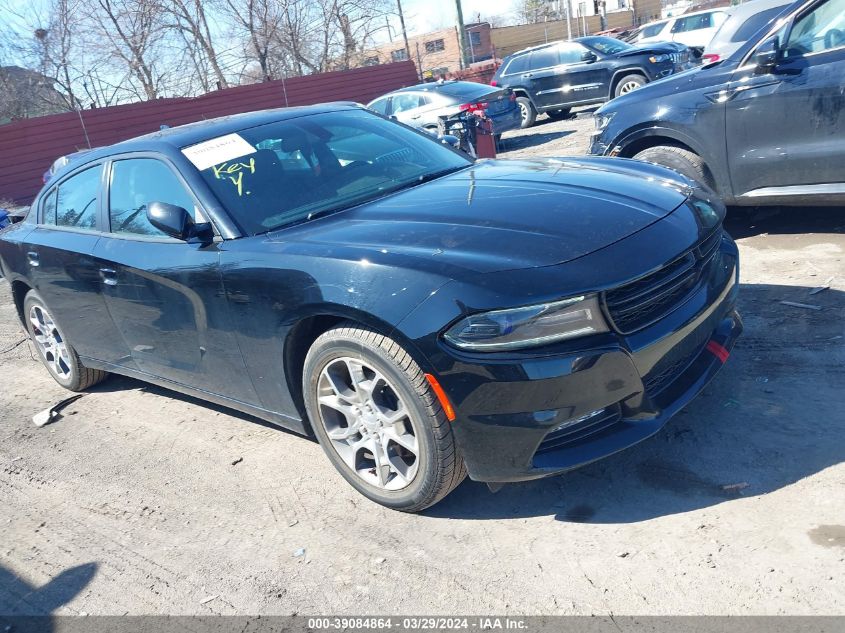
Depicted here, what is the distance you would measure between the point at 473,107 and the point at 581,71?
3530 millimetres

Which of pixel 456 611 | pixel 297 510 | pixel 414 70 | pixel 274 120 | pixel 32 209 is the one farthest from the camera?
pixel 414 70

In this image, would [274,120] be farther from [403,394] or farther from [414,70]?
[414,70]

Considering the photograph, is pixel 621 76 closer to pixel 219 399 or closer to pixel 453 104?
pixel 453 104

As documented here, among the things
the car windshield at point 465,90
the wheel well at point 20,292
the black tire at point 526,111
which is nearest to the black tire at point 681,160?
the wheel well at point 20,292

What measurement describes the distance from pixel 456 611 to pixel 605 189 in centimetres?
192

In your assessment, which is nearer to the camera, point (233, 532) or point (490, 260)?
point (490, 260)

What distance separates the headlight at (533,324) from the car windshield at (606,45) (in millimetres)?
14634

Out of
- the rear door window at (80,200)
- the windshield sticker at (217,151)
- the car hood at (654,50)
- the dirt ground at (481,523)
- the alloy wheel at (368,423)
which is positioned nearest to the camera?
the dirt ground at (481,523)

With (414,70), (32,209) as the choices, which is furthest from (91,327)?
(414,70)

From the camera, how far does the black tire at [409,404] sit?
288cm

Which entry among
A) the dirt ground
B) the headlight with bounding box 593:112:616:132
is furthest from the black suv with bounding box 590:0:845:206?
the dirt ground

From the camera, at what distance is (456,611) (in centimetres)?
263

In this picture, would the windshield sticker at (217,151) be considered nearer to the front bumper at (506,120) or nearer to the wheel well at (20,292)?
the wheel well at (20,292)

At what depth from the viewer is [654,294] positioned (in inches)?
115
